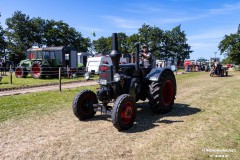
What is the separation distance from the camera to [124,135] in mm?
5199

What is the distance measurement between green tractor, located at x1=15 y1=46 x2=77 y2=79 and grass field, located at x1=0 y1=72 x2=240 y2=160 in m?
14.1

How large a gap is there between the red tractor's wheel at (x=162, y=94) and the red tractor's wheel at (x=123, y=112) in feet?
3.78

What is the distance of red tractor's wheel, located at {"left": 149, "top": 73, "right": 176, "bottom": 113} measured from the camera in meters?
6.72

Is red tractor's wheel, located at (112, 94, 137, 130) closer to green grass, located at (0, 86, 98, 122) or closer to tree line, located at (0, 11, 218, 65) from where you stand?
green grass, located at (0, 86, 98, 122)

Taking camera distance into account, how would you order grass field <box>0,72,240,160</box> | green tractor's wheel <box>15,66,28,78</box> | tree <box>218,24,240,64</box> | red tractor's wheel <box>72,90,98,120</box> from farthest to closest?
tree <box>218,24,240,64</box> < green tractor's wheel <box>15,66,28,78</box> < red tractor's wheel <box>72,90,98,120</box> < grass field <box>0,72,240,160</box>

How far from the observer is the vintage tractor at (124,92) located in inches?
219

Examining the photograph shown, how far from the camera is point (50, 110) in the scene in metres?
7.86

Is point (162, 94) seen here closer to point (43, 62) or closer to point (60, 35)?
point (43, 62)

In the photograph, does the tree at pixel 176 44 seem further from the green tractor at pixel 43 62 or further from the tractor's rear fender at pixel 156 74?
the tractor's rear fender at pixel 156 74

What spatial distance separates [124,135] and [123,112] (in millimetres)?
510

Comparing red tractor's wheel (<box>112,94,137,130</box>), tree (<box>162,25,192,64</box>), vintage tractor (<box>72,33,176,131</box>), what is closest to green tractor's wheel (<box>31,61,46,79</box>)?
vintage tractor (<box>72,33,176,131</box>)

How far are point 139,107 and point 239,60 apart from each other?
46271 mm

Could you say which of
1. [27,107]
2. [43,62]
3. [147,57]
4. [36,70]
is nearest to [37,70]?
[36,70]

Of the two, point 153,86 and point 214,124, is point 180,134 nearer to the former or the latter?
point 214,124
